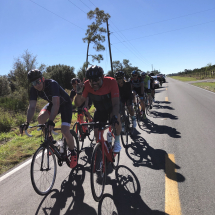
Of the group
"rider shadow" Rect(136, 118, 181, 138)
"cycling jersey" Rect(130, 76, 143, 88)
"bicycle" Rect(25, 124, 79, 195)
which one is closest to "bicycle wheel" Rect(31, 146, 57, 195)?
"bicycle" Rect(25, 124, 79, 195)

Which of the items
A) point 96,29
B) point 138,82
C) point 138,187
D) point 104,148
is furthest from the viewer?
point 96,29

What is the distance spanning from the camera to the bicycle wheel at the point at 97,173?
8.37 feet

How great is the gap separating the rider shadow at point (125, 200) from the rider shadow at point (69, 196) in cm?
24

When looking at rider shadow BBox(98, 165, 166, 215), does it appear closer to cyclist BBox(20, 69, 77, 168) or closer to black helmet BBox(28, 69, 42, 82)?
cyclist BBox(20, 69, 77, 168)

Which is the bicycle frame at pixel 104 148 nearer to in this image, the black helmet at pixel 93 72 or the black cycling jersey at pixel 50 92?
the black helmet at pixel 93 72

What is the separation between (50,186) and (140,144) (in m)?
2.72

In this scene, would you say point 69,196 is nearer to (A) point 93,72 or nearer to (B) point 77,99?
(B) point 77,99

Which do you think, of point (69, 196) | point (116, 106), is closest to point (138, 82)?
point (116, 106)

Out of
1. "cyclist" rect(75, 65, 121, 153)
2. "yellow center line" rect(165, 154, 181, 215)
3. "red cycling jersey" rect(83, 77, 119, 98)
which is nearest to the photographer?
"yellow center line" rect(165, 154, 181, 215)

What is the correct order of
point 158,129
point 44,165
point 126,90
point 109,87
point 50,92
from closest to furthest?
point 44,165
point 109,87
point 50,92
point 126,90
point 158,129

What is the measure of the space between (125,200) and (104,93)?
6.06ft

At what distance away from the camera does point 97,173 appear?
273 cm

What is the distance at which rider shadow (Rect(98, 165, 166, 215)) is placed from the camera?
2365mm

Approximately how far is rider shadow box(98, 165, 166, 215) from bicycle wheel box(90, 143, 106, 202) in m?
0.14
